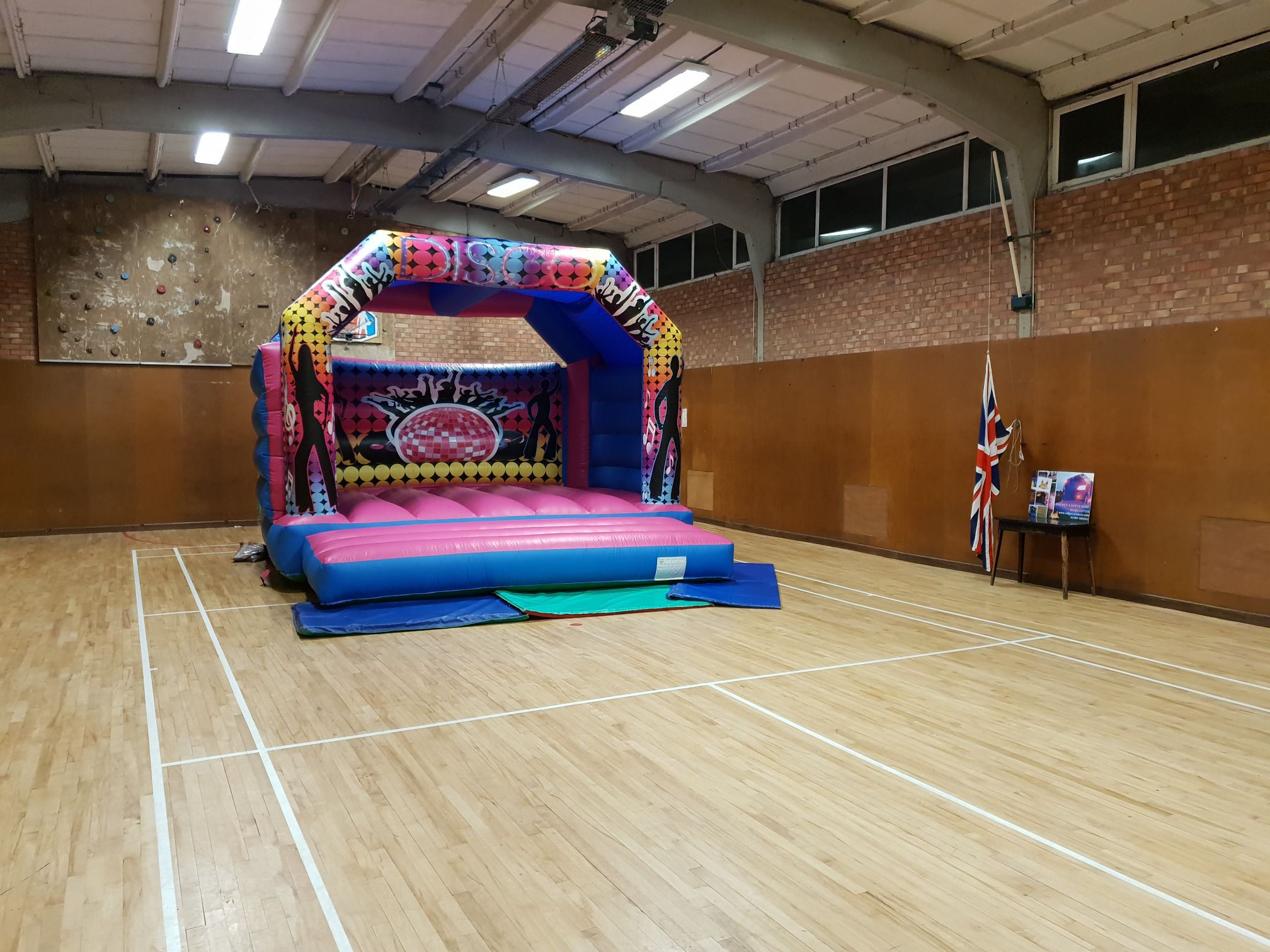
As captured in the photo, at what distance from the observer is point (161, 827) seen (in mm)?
2324

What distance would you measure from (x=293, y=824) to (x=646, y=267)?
10.9 m

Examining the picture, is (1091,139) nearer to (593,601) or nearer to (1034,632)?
(1034,632)

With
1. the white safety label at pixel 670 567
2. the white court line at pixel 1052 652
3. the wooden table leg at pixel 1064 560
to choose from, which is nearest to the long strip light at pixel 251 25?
the white safety label at pixel 670 567

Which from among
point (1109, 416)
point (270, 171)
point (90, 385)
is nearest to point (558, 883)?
point (1109, 416)

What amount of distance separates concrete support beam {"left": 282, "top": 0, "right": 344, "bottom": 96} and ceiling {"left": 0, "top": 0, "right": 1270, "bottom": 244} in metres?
0.02

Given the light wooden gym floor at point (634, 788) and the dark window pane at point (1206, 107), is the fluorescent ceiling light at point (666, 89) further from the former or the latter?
the light wooden gym floor at point (634, 788)

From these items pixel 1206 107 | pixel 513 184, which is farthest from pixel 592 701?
pixel 513 184

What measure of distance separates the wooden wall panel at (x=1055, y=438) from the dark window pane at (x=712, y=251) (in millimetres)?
2547

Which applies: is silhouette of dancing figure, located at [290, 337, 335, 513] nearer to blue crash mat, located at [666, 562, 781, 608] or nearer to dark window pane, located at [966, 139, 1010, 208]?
blue crash mat, located at [666, 562, 781, 608]

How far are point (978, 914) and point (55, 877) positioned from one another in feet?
7.09

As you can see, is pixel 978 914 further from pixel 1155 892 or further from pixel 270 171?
pixel 270 171

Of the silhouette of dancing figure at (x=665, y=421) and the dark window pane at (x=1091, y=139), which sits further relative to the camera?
the dark window pane at (x=1091, y=139)

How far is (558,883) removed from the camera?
2057mm

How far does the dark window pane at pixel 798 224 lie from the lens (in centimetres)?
948
